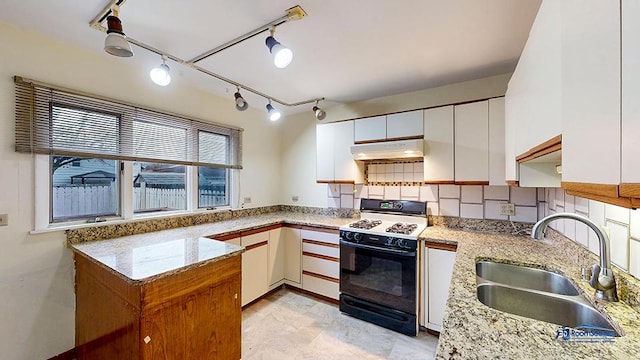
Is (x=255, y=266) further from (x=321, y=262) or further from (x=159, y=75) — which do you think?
(x=159, y=75)

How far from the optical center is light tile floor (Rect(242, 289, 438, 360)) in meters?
2.00

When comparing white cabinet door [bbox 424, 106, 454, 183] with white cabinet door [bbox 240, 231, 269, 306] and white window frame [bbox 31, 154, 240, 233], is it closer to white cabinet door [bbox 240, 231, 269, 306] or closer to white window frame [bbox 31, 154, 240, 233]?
white cabinet door [bbox 240, 231, 269, 306]

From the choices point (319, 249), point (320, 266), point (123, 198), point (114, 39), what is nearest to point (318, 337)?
point (320, 266)

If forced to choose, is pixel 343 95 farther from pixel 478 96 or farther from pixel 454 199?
pixel 454 199

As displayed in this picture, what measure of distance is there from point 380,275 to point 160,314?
5.78ft

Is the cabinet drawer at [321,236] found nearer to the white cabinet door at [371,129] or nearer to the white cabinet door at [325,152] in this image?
the white cabinet door at [325,152]

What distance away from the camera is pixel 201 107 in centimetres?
278

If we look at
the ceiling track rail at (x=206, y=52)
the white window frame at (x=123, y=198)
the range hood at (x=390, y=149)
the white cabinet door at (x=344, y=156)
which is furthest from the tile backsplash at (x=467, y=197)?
the ceiling track rail at (x=206, y=52)

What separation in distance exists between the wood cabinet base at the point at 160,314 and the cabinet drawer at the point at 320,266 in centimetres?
117

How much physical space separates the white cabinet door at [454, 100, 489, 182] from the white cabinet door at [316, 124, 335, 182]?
1330 millimetres

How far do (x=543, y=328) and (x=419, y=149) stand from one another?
1756 millimetres

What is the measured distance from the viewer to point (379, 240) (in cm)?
232

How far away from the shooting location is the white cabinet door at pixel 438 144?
7.63 feet

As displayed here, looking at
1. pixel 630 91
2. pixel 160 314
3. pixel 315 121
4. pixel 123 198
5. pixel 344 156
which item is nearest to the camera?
pixel 630 91
